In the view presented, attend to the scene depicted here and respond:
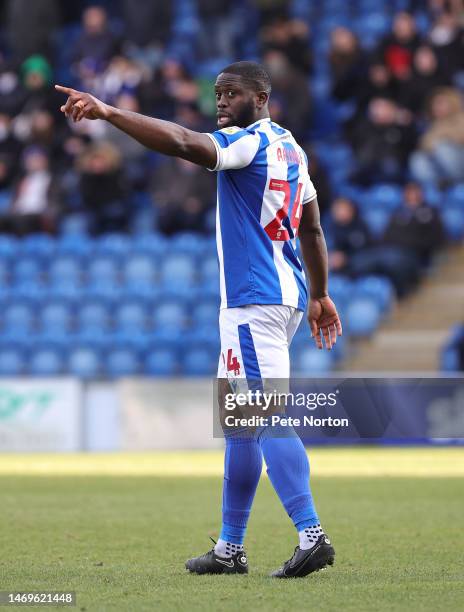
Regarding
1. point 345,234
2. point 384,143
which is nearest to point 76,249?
point 345,234

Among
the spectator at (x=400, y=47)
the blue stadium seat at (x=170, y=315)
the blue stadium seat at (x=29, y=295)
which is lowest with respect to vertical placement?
→ the blue stadium seat at (x=170, y=315)

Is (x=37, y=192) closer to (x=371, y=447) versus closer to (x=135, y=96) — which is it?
(x=135, y=96)

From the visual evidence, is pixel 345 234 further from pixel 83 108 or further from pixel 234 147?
pixel 83 108

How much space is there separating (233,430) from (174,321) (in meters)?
11.0

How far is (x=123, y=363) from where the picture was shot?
51.4ft

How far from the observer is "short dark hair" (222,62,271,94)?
5250mm

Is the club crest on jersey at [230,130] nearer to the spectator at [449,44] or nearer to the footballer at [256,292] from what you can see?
the footballer at [256,292]

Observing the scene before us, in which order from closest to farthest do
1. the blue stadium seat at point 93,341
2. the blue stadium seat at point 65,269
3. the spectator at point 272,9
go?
the blue stadium seat at point 93,341 < the blue stadium seat at point 65,269 < the spectator at point 272,9

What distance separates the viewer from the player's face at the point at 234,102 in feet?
17.3

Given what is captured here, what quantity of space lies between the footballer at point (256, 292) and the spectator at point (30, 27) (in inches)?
618

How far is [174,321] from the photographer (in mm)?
16188

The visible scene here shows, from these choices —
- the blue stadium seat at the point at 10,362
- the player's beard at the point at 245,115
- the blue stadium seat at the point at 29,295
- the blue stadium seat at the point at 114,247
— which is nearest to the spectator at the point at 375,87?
the blue stadium seat at the point at 114,247

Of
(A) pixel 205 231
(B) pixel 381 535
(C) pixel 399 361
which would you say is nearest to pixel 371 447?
(C) pixel 399 361

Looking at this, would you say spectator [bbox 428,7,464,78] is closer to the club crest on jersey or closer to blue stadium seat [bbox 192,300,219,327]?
blue stadium seat [bbox 192,300,219,327]
